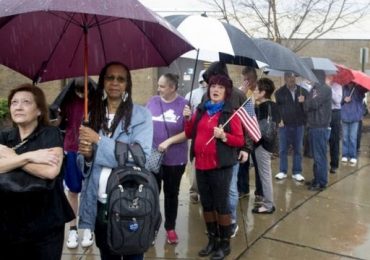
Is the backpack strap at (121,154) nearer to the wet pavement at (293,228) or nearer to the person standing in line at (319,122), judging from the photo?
the wet pavement at (293,228)

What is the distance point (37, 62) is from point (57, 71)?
19 cm

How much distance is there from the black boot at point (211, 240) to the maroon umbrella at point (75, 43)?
161cm

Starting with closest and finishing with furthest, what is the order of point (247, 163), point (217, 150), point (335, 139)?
1. point (217, 150)
2. point (247, 163)
3. point (335, 139)

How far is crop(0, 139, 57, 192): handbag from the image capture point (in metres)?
2.64

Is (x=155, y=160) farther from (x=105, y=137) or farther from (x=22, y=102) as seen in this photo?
(x=22, y=102)

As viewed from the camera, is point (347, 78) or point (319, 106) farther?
point (347, 78)

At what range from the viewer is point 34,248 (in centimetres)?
285

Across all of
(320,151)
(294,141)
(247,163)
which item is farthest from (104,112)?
(294,141)

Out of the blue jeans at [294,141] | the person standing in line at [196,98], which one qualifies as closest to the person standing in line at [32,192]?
the person standing in line at [196,98]

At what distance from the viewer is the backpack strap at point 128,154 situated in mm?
3002

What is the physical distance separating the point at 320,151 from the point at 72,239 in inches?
157

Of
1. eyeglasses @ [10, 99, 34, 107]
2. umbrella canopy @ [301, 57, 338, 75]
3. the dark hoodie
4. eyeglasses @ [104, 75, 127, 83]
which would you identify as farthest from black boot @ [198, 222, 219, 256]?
umbrella canopy @ [301, 57, 338, 75]

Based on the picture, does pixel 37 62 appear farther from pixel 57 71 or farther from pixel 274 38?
pixel 274 38

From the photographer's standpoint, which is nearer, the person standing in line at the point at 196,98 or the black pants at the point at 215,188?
the black pants at the point at 215,188
